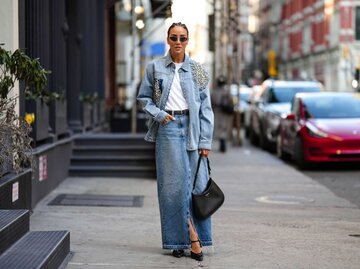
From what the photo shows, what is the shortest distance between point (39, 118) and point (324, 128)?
23.8ft

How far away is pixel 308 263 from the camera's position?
7441mm

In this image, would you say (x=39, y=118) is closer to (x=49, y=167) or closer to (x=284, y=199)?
(x=49, y=167)

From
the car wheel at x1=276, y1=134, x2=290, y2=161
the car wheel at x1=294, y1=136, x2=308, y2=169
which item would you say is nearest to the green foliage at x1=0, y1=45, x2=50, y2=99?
the car wheel at x1=294, y1=136, x2=308, y2=169

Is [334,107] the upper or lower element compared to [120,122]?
upper

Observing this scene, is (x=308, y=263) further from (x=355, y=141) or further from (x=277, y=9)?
(x=277, y=9)

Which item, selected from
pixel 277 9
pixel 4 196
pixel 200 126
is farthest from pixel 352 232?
pixel 277 9

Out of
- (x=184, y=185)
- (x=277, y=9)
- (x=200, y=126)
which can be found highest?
(x=277, y=9)

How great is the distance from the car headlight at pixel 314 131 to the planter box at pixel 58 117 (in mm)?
5226

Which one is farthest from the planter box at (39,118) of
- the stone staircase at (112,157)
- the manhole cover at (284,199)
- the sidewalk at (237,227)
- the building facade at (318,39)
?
the building facade at (318,39)

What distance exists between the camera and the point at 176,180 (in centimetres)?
748

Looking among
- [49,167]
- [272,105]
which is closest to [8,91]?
[49,167]

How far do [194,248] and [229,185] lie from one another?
262 inches

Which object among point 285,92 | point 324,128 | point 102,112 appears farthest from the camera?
point 285,92

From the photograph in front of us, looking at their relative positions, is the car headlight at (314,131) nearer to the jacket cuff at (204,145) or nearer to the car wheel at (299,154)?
the car wheel at (299,154)
